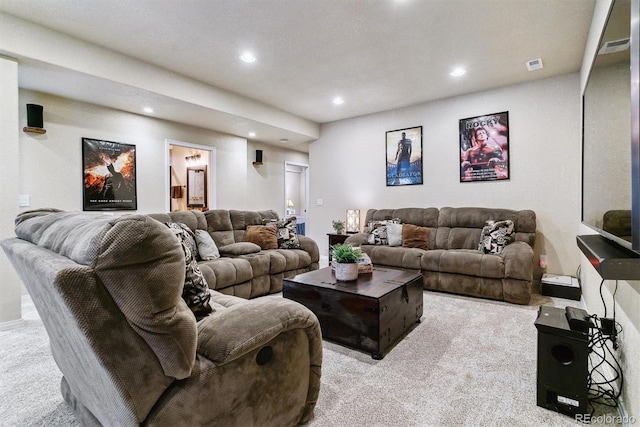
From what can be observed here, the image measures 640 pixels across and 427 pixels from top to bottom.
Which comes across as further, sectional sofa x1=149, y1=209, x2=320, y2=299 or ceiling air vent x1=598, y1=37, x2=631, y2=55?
sectional sofa x1=149, y1=209, x2=320, y2=299

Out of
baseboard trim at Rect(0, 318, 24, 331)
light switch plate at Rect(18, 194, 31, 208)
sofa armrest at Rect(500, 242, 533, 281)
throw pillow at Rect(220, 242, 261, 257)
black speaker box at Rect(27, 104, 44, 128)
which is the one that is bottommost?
baseboard trim at Rect(0, 318, 24, 331)

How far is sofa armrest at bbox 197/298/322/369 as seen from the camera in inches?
44.1

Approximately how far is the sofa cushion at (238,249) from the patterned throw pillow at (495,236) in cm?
278

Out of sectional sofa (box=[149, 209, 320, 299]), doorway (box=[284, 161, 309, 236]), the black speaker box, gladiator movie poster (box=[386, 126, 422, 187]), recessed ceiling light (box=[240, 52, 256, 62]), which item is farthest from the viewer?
doorway (box=[284, 161, 309, 236])

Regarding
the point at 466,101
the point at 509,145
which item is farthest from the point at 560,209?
the point at 466,101

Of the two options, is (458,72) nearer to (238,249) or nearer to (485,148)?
(485,148)

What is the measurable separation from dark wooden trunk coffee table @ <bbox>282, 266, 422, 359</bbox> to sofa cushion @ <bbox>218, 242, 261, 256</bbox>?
1.16 meters

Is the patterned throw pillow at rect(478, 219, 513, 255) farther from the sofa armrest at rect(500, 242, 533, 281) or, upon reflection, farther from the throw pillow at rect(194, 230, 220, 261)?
the throw pillow at rect(194, 230, 220, 261)

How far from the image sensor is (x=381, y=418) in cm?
152

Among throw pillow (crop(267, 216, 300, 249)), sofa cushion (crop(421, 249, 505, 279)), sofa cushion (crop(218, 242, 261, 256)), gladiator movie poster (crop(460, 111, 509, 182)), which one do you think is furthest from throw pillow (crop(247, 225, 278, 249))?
gladiator movie poster (crop(460, 111, 509, 182))

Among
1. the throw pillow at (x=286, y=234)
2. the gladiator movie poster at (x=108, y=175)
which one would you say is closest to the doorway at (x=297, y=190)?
the throw pillow at (x=286, y=234)

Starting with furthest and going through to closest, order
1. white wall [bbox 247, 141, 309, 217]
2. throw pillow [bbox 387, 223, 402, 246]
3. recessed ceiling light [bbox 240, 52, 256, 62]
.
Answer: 1. white wall [bbox 247, 141, 309, 217]
2. throw pillow [bbox 387, 223, 402, 246]
3. recessed ceiling light [bbox 240, 52, 256, 62]

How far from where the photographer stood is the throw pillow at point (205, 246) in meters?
3.33

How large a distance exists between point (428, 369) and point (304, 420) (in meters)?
0.92
